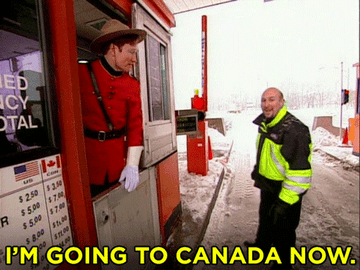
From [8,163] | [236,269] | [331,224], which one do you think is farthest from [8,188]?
[331,224]

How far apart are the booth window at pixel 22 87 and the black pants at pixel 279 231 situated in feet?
7.61

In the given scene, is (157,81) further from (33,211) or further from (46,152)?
(33,211)

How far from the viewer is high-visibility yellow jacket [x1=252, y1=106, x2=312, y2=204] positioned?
1954 mm

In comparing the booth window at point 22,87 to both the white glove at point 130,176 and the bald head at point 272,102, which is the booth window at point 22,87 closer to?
the white glove at point 130,176

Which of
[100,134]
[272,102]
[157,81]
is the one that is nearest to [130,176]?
[100,134]

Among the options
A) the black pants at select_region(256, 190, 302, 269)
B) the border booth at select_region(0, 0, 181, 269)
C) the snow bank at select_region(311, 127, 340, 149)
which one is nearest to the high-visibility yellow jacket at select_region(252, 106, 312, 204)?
the black pants at select_region(256, 190, 302, 269)

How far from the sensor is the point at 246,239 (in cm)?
291

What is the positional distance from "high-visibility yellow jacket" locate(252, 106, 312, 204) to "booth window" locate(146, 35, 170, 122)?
4.28 feet

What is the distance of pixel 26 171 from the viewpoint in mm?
1046

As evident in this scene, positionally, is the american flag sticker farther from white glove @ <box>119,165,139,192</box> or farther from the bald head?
the bald head

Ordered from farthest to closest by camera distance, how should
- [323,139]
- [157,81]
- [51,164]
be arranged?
[323,139], [157,81], [51,164]

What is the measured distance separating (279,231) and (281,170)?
69 centimetres

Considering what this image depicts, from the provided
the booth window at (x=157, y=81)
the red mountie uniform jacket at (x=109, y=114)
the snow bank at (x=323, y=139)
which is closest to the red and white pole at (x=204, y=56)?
the booth window at (x=157, y=81)

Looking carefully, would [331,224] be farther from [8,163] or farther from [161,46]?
[8,163]
